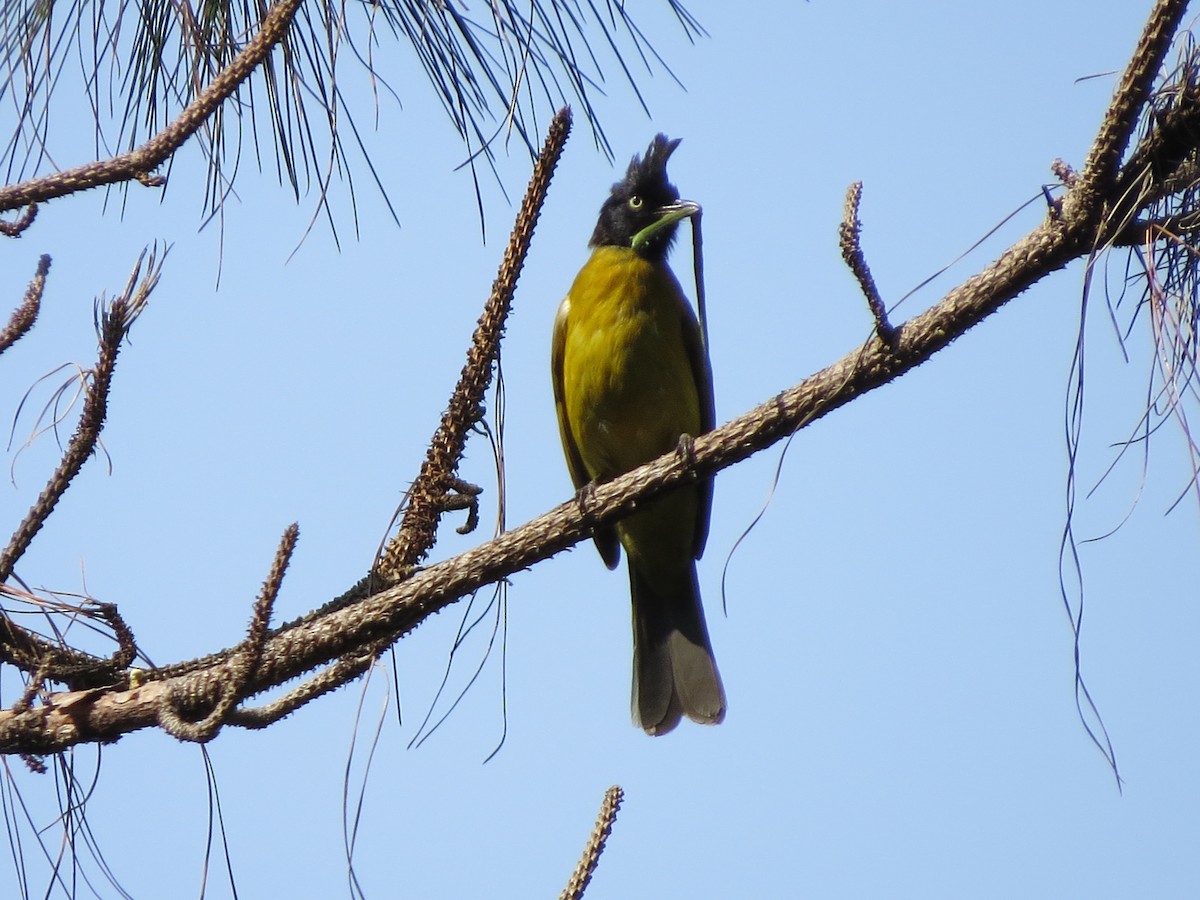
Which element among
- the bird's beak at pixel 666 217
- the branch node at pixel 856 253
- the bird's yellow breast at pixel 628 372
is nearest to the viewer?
the branch node at pixel 856 253

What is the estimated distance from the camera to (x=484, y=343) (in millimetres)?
2949

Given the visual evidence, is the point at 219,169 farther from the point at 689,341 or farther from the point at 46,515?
the point at 689,341

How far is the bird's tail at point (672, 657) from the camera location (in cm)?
550

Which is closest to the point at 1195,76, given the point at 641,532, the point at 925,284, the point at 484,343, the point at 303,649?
the point at 925,284

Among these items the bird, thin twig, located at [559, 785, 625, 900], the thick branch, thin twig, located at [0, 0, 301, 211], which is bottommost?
thin twig, located at [559, 785, 625, 900]

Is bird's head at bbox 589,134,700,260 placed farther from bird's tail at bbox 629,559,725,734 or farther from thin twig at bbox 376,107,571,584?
thin twig at bbox 376,107,571,584

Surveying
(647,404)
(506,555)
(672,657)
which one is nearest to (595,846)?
(506,555)

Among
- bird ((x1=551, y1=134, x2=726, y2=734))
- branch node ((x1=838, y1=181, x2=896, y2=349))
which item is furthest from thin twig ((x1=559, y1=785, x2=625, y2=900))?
bird ((x1=551, y1=134, x2=726, y2=734))

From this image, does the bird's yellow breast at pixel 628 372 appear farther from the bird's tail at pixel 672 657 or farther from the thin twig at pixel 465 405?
the thin twig at pixel 465 405

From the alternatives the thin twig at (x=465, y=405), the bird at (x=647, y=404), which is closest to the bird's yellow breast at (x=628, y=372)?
the bird at (x=647, y=404)

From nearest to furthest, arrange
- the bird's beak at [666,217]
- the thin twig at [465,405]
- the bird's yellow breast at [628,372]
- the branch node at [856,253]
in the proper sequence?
the branch node at [856,253] < the thin twig at [465,405] < the bird's yellow breast at [628,372] < the bird's beak at [666,217]

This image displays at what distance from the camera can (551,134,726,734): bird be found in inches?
202

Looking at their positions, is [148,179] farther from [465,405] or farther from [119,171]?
[465,405]

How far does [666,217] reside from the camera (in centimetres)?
550
